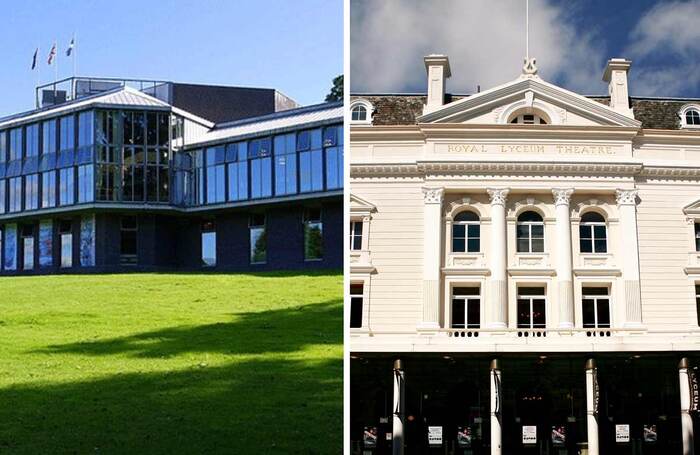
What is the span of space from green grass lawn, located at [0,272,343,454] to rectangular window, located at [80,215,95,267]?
19 cm

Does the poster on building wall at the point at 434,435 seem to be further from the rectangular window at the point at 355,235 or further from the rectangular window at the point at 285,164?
the rectangular window at the point at 285,164

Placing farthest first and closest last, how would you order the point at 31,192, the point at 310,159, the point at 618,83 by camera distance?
the point at 31,192 < the point at 310,159 < the point at 618,83

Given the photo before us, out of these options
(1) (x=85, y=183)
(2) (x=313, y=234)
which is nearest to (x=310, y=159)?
(2) (x=313, y=234)

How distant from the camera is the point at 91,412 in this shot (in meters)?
8.34

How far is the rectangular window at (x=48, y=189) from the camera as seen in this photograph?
34.0 ft

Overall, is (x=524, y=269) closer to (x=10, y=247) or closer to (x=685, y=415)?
(x=685, y=415)

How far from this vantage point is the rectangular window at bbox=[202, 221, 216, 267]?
33.0ft

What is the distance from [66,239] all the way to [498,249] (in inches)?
265

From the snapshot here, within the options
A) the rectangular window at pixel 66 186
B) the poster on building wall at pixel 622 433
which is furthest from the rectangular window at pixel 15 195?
the poster on building wall at pixel 622 433

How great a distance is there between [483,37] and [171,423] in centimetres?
488

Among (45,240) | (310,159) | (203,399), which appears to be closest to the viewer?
(203,399)

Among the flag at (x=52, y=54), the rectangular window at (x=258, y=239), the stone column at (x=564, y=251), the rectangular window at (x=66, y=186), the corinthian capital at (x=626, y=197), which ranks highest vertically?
the flag at (x=52, y=54)

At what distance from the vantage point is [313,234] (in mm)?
9844

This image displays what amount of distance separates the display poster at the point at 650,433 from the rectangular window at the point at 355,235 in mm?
1397
